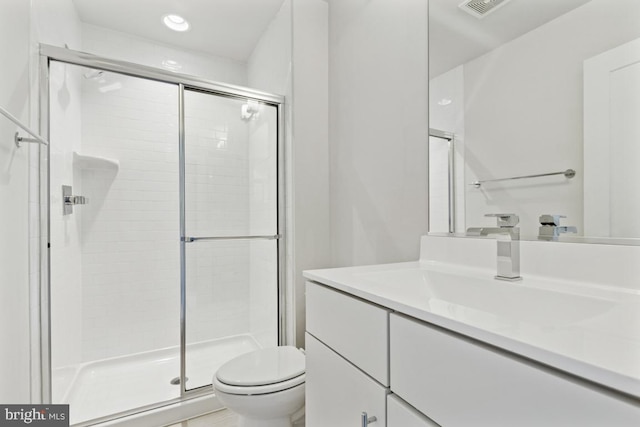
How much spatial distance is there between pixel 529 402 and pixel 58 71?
208 cm

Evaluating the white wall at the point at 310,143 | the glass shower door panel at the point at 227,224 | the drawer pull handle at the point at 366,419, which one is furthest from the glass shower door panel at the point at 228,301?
the drawer pull handle at the point at 366,419

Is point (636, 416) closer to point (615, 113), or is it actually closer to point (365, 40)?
point (615, 113)

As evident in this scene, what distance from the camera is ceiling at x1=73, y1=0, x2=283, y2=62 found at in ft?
6.33

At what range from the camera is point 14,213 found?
1.09 meters

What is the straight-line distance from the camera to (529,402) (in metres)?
0.39

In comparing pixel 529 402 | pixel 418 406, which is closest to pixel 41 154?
pixel 418 406

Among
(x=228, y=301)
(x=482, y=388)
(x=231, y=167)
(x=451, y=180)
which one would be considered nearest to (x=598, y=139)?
(x=451, y=180)

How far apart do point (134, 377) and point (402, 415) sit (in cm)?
199

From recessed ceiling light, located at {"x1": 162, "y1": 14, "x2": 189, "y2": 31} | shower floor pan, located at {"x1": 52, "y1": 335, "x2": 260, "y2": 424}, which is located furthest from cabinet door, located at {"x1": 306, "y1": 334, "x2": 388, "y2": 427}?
recessed ceiling light, located at {"x1": 162, "y1": 14, "x2": 189, "y2": 31}

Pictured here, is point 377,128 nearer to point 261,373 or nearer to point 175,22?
point 261,373

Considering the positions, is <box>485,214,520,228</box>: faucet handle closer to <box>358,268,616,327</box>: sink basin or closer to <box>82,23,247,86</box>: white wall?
<box>358,268,616,327</box>: sink basin

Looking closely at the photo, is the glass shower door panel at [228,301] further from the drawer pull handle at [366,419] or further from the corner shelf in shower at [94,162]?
the drawer pull handle at [366,419]

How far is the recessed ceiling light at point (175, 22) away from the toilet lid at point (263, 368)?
2.14m

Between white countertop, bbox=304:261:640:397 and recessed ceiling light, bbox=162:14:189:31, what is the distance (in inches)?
81.1
